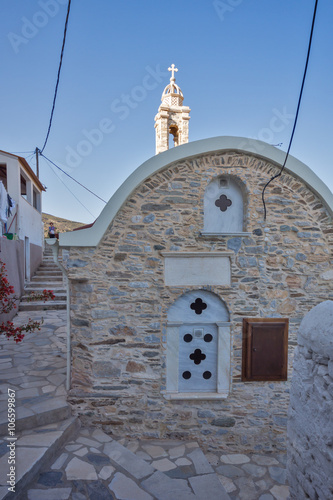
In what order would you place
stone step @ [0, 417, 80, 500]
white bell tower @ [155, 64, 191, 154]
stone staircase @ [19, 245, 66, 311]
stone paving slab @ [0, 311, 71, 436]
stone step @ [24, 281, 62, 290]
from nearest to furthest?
1. stone step @ [0, 417, 80, 500]
2. stone paving slab @ [0, 311, 71, 436]
3. white bell tower @ [155, 64, 191, 154]
4. stone staircase @ [19, 245, 66, 311]
5. stone step @ [24, 281, 62, 290]

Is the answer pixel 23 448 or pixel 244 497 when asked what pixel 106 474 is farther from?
pixel 244 497

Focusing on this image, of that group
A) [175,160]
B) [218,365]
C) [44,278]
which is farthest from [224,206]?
[44,278]

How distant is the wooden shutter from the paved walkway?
4.45 ft

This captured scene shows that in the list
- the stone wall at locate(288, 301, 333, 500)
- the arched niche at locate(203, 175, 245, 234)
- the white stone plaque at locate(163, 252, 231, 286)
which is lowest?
the stone wall at locate(288, 301, 333, 500)

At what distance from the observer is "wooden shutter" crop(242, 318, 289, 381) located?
4617mm

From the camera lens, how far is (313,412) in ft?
7.00

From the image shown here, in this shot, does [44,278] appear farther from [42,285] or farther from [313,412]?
[313,412]

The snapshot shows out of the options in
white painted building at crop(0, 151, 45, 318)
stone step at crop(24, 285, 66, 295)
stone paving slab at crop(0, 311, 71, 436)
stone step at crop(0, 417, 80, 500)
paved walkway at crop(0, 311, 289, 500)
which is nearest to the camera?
stone step at crop(0, 417, 80, 500)

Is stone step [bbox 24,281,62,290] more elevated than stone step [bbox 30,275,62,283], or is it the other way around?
stone step [bbox 30,275,62,283]

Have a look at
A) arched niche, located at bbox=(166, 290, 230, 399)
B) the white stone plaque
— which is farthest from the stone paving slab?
the white stone plaque

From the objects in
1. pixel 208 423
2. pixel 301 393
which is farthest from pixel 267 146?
pixel 208 423

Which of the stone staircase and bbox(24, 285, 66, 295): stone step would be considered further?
bbox(24, 285, 66, 295): stone step

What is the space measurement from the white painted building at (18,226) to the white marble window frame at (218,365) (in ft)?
20.4

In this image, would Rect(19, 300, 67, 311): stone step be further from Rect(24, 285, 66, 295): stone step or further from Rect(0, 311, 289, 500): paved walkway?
Rect(0, 311, 289, 500): paved walkway
